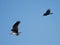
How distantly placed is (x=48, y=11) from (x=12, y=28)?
299 centimetres

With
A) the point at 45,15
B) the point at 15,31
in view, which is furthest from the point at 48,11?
the point at 15,31

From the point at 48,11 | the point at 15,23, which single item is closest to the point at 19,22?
the point at 15,23

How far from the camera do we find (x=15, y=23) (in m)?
28.5

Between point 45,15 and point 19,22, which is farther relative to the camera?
point 45,15

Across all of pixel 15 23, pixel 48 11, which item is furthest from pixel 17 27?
Answer: pixel 48 11

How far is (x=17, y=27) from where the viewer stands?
28766mm

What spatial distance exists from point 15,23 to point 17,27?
0.43 meters

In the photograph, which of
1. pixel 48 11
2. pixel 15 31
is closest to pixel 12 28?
pixel 15 31

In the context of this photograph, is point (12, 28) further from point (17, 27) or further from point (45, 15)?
point (45, 15)

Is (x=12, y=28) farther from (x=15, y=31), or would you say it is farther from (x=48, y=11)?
(x=48, y=11)

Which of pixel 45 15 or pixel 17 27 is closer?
pixel 17 27

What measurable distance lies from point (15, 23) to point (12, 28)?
0.99 m

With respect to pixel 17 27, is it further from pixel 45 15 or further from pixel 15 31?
pixel 45 15

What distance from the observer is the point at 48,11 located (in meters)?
30.4
